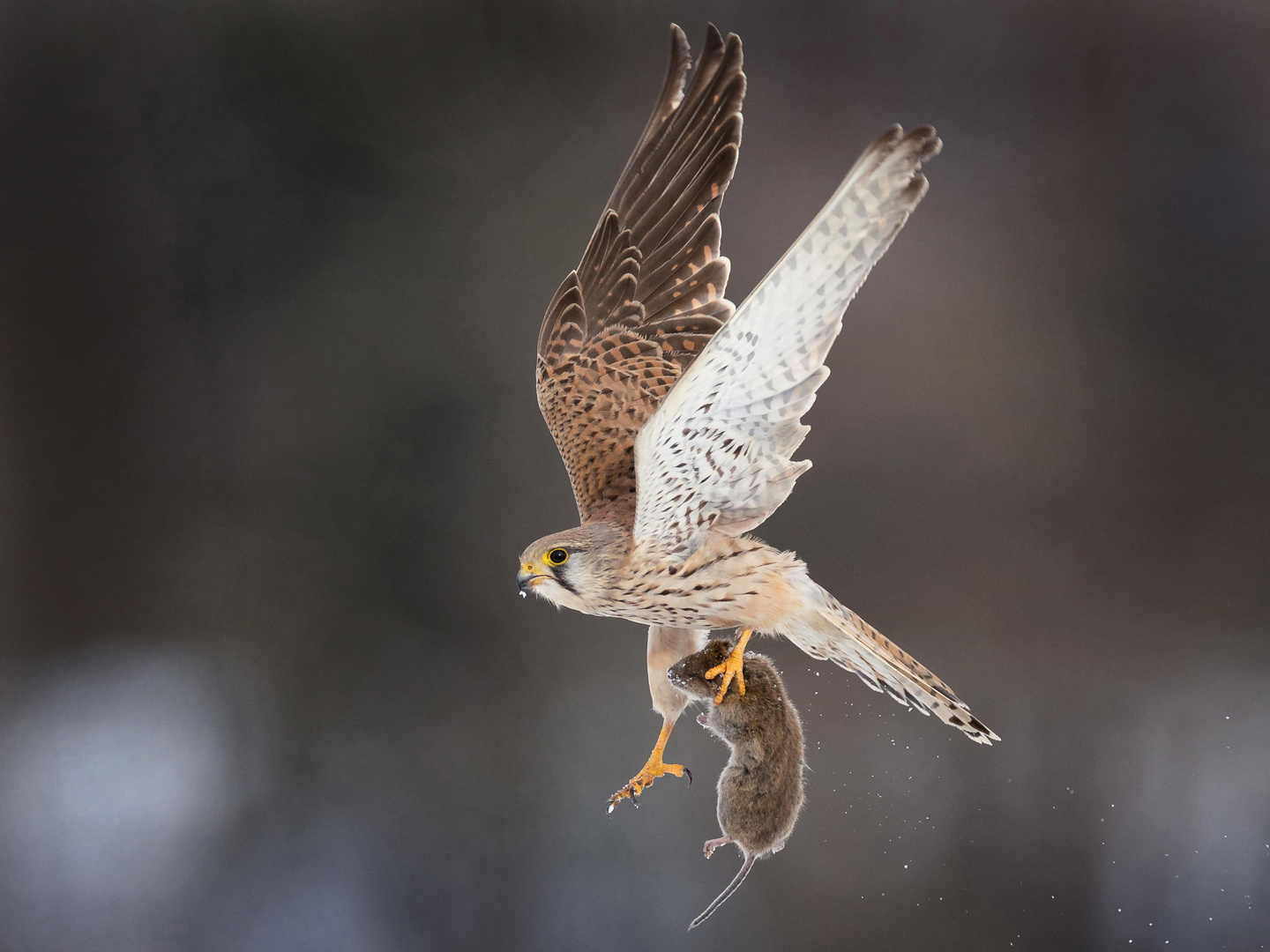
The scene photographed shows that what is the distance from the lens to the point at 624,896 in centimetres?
152

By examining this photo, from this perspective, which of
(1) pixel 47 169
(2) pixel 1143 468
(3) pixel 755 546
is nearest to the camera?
(3) pixel 755 546

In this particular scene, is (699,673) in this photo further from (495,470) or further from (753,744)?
(495,470)

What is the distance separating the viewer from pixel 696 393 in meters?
0.94

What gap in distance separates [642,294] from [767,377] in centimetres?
39

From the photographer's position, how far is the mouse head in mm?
1152

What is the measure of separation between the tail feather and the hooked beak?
0.33 metres

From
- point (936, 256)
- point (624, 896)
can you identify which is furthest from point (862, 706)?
point (936, 256)

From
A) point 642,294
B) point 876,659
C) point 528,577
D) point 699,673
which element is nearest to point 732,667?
point 699,673

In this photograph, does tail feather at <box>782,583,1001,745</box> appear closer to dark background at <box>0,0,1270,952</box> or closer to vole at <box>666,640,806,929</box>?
vole at <box>666,640,806,929</box>

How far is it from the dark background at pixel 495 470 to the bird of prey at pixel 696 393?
0.24 meters

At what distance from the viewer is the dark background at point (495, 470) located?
1487 mm

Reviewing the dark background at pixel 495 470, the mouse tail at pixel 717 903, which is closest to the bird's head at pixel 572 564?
the dark background at pixel 495 470

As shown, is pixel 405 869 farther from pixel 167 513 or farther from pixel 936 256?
pixel 936 256

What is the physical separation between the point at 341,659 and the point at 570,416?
0.62 meters
